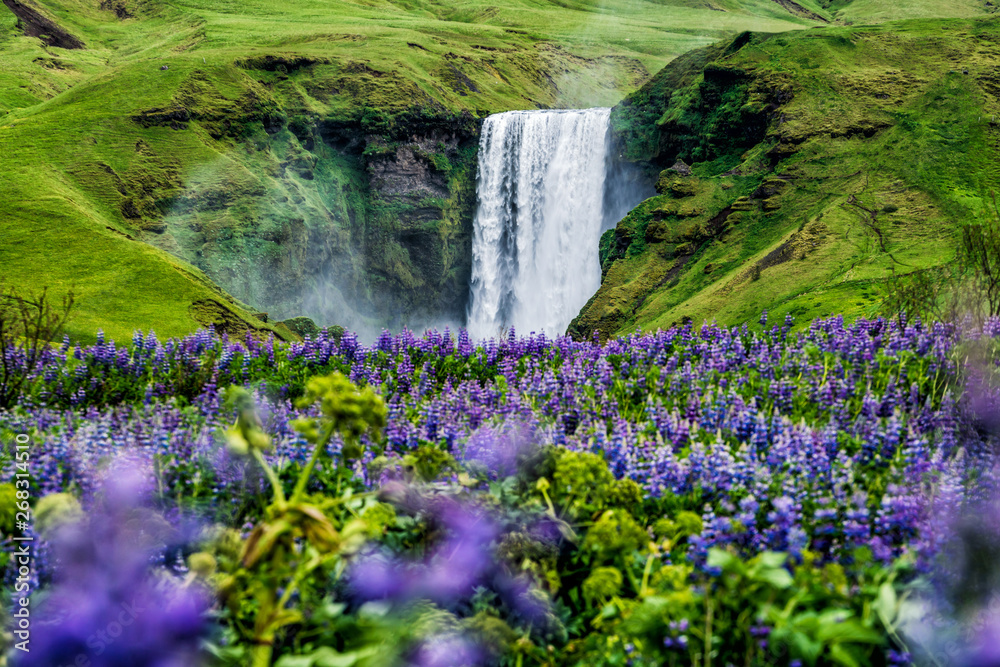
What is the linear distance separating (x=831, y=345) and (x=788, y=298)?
9938mm

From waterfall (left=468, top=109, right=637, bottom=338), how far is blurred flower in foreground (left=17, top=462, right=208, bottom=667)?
29378 millimetres

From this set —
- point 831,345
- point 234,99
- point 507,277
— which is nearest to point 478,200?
point 507,277

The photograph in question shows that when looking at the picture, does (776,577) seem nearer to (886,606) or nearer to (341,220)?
(886,606)

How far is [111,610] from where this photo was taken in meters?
2.53

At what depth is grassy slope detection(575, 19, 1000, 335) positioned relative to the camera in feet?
57.5

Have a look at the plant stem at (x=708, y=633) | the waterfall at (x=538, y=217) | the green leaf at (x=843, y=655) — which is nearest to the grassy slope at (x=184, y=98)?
the waterfall at (x=538, y=217)

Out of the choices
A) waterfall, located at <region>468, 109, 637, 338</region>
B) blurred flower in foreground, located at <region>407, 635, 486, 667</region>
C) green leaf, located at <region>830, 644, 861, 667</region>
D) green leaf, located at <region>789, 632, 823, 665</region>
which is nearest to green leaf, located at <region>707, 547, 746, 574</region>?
green leaf, located at <region>789, 632, 823, 665</region>

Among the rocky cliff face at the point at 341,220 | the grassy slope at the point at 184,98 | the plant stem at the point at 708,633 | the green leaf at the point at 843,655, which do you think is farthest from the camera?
the rocky cliff face at the point at 341,220

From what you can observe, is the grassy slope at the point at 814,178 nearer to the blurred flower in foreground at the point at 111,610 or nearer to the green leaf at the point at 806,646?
the green leaf at the point at 806,646

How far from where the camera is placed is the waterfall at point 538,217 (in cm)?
3444

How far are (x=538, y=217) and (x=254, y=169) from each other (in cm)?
1309

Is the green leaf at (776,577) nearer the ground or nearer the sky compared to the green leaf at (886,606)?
nearer the sky

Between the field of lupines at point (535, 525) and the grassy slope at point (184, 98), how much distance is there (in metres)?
15.0

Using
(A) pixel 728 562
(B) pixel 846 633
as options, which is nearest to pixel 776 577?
(A) pixel 728 562
